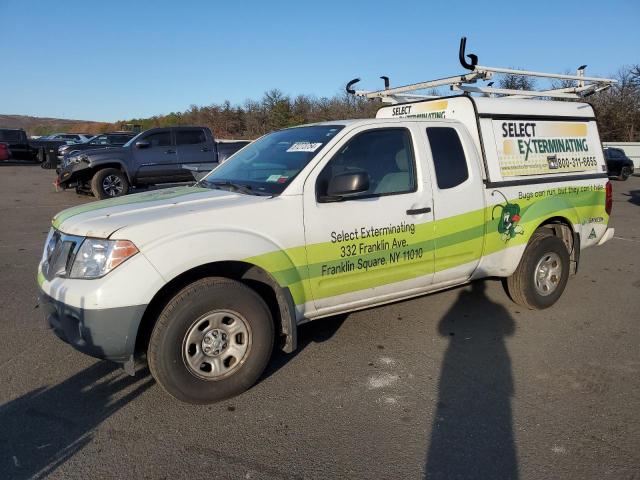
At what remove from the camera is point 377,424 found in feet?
9.86

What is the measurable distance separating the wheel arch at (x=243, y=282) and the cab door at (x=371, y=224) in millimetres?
276

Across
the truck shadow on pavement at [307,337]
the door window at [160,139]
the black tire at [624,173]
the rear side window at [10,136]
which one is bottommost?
the black tire at [624,173]

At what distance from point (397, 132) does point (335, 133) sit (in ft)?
1.90

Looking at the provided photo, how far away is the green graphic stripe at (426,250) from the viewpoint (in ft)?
11.2

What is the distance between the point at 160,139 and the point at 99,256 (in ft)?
37.3

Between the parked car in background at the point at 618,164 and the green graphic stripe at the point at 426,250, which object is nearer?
the green graphic stripe at the point at 426,250

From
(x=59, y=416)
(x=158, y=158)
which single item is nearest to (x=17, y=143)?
(x=158, y=158)

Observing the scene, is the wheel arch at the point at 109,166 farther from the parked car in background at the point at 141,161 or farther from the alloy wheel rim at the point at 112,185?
the alloy wheel rim at the point at 112,185

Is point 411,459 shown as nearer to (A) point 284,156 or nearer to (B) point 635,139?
(A) point 284,156

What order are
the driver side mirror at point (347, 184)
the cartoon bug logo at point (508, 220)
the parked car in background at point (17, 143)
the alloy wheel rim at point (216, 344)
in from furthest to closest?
the parked car in background at point (17, 143)
the cartoon bug logo at point (508, 220)
the driver side mirror at point (347, 184)
the alloy wheel rim at point (216, 344)

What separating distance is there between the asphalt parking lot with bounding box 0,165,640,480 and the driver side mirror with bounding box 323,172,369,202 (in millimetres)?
1338

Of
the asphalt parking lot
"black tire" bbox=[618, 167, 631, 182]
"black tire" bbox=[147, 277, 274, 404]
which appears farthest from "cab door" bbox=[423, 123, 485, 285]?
"black tire" bbox=[618, 167, 631, 182]

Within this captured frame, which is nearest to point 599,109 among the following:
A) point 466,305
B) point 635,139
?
point 635,139

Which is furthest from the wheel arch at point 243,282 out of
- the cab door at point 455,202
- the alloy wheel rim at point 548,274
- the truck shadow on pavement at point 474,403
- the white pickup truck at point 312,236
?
the alloy wheel rim at point 548,274
